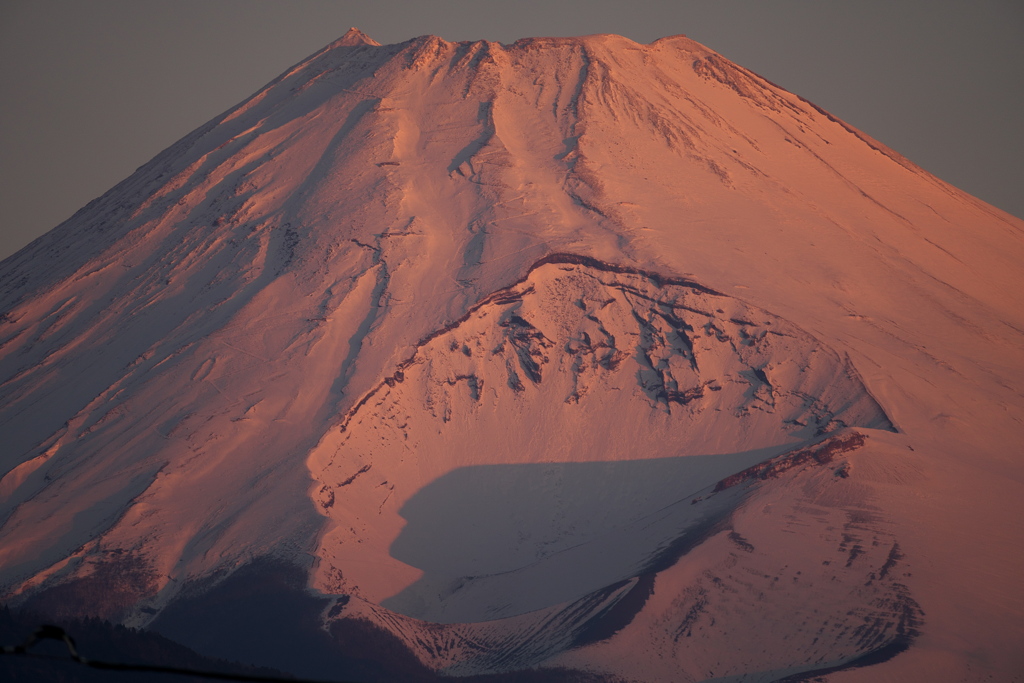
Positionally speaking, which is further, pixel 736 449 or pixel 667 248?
pixel 667 248

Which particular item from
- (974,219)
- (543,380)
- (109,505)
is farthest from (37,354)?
(974,219)

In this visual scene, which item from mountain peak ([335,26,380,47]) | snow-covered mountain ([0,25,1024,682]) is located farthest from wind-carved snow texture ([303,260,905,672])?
mountain peak ([335,26,380,47])

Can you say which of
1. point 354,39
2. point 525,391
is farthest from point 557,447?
point 354,39

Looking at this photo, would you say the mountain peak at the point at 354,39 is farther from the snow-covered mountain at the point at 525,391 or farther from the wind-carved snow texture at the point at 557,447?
the wind-carved snow texture at the point at 557,447

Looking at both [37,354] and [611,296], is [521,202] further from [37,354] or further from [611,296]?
[37,354]

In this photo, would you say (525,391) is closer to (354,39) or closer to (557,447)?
(557,447)

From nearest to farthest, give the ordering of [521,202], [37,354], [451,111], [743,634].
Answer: [743,634] < [37,354] < [521,202] < [451,111]

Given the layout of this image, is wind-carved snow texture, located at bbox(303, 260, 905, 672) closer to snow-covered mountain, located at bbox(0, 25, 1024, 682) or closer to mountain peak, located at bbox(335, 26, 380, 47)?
snow-covered mountain, located at bbox(0, 25, 1024, 682)
